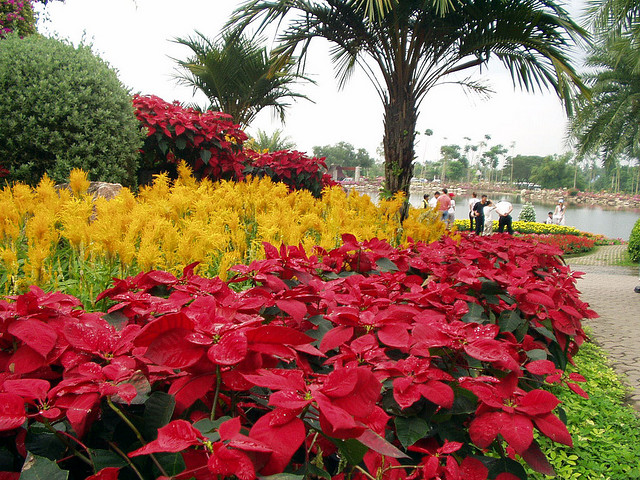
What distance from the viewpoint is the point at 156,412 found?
2.36ft

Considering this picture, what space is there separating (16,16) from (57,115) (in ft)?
36.5

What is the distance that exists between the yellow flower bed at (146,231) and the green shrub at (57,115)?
0.97 metres

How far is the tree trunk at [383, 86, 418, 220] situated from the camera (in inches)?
228

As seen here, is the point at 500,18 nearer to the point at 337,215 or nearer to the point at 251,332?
the point at 337,215

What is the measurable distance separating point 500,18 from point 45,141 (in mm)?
5447

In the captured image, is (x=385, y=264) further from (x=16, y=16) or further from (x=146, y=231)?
(x=16, y=16)

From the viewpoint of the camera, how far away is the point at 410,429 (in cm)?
86

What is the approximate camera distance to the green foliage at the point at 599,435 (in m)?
2.05

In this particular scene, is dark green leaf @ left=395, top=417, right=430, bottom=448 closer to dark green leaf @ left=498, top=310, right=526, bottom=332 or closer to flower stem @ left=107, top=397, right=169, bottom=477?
flower stem @ left=107, top=397, right=169, bottom=477

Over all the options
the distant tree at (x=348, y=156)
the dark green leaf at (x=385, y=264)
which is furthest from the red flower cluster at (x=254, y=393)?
the distant tree at (x=348, y=156)

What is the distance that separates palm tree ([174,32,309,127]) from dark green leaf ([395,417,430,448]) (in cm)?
1009

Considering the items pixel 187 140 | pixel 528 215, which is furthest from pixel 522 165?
pixel 187 140

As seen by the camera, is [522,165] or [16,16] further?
[522,165]

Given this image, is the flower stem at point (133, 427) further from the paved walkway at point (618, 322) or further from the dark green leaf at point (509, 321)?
the paved walkway at point (618, 322)
